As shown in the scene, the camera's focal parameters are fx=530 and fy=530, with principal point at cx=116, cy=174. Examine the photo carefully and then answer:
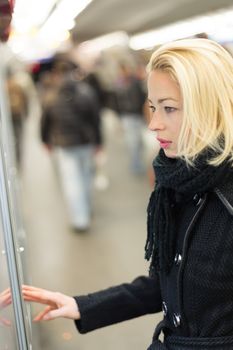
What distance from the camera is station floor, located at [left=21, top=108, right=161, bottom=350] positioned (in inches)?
115

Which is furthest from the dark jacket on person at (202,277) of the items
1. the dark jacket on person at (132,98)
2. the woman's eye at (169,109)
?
the dark jacket on person at (132,98)

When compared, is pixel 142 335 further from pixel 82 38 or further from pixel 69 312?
pixel 82 38

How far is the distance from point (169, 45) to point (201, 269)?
55 centimetres

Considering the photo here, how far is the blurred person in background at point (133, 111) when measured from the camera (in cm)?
751

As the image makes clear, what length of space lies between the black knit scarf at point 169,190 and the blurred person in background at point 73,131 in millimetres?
3986

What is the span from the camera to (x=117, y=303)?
5.25ft

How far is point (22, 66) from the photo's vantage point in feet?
77.6

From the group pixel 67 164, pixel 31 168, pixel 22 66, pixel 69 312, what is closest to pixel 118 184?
pixel 67 164

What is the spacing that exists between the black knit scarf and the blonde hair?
23 mm

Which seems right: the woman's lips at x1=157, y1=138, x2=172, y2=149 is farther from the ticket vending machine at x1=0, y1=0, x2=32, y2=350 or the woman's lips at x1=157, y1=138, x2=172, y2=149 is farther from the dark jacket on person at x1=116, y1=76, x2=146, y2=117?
the dark jacket on person at x1=116, y1=76, x2=146, y2=117

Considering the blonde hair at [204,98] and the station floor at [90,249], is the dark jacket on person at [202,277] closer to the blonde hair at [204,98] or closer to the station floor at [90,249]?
the blonde hair at [204,98]

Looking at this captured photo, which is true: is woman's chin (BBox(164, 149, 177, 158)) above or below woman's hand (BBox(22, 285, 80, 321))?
above

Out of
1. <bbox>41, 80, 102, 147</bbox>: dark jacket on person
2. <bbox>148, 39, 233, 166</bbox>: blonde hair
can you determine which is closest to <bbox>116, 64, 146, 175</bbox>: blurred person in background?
<bbox>41, 80, 102, 147</bbox>: dark jacket on person

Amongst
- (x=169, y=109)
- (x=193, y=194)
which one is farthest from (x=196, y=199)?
(x=169, y=109)
